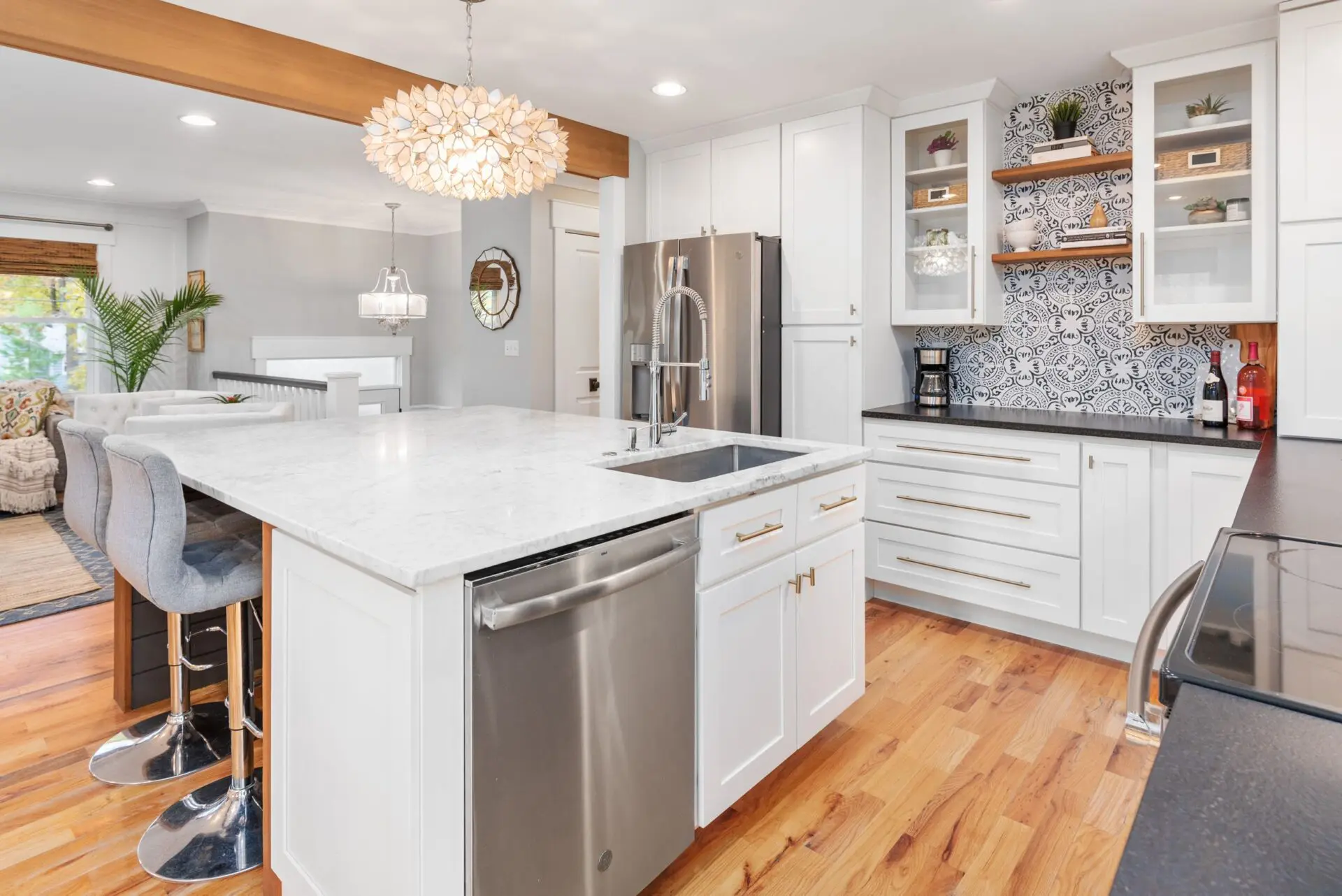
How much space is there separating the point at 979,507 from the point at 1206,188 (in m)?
1.50

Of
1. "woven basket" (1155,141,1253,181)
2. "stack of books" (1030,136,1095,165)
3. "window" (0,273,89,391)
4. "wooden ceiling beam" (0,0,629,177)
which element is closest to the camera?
"wooden ceiling beam" (0,0,629,177)

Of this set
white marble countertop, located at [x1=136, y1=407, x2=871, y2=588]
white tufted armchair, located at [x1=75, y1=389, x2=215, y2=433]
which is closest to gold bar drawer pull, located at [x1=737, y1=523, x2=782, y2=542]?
white marble countertop, located at [x1=136, y1=407, x2=871, y2=588]

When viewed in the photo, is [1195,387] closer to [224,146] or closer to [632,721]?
[632,721]

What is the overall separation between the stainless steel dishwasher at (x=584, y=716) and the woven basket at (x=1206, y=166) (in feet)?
8.57

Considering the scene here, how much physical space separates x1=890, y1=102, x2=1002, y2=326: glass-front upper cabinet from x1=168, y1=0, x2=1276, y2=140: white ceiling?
20 centimetres

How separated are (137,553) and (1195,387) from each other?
3.73 metres

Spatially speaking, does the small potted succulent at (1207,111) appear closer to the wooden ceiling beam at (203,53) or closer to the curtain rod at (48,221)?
the wooden ceiling beam at (203,53)

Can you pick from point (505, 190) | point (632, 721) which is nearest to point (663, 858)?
point (632, 721)

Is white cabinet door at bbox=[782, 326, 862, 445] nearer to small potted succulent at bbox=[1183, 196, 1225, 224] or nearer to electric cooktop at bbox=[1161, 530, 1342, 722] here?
small potted succulent at bbox=[1183, 196, 1225, 224]

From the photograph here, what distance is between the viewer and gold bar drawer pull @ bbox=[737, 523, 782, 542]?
5.93ft

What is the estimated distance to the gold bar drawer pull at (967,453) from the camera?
3.14 metres

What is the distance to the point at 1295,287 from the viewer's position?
2619 millimetres

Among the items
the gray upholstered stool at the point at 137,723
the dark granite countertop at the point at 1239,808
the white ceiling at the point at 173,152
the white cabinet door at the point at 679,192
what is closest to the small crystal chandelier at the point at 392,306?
the white ceiling at the point at 173,152

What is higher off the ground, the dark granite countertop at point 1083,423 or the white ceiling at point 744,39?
the white ceiling at point 744,39
